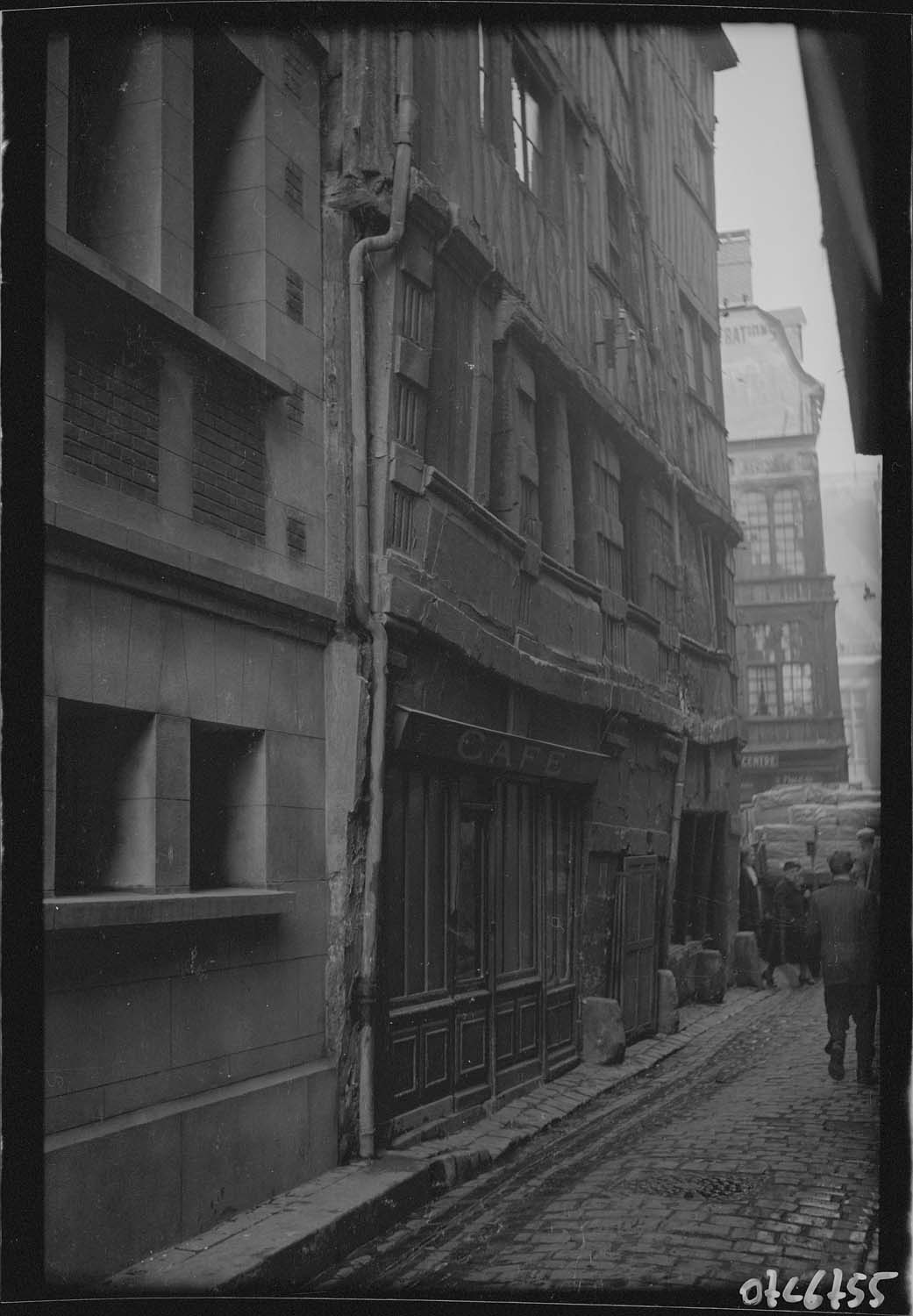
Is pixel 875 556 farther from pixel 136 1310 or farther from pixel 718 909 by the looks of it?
pixel 136 1310

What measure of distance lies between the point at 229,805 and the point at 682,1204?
7.99ft

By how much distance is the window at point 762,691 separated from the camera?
20.4 feet

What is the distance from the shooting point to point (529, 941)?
23.5ft

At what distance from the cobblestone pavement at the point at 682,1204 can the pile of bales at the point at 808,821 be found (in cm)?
73

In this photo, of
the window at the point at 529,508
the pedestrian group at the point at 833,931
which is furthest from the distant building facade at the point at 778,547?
the window at the point at 529,508

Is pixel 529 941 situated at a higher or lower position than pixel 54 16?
lower

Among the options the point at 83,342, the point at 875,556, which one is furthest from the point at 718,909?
the point at 83,342

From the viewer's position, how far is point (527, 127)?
22.5ft

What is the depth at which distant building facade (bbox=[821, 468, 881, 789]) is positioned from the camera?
529 centimetres

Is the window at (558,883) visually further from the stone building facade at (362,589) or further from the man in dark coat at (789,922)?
the man in dark coat at (789,922)

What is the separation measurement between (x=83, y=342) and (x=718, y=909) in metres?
4.70

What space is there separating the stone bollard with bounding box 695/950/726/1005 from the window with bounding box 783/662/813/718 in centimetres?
194

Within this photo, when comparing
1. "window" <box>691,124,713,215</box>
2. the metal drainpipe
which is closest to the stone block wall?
the metal drainpipe

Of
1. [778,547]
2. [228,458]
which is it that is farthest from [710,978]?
[228,458]
